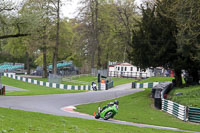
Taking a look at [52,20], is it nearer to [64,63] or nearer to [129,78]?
[129,78]

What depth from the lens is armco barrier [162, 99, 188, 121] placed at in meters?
18.5

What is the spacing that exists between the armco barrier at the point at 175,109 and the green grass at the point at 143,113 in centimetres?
33

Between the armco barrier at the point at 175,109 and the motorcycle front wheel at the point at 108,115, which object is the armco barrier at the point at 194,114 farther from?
the motorcycle front wheel at the point at 108,115

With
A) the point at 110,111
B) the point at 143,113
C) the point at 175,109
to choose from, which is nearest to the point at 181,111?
the point at 175,109

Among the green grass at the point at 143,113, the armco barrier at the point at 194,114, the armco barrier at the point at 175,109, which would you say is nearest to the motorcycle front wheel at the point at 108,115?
the green grass at the point at 143,113

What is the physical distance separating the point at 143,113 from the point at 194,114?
400 cm

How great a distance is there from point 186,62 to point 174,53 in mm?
1276

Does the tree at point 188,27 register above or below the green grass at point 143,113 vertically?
above

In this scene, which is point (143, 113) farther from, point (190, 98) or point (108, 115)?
point (108, 115)

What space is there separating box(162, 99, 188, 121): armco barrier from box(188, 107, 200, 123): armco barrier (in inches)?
11.3

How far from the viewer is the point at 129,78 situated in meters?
54.2

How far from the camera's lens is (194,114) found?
18141 mm

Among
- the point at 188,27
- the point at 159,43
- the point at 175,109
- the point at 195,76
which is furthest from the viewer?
the point at 195,76

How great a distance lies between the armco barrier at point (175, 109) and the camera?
18509 mm
